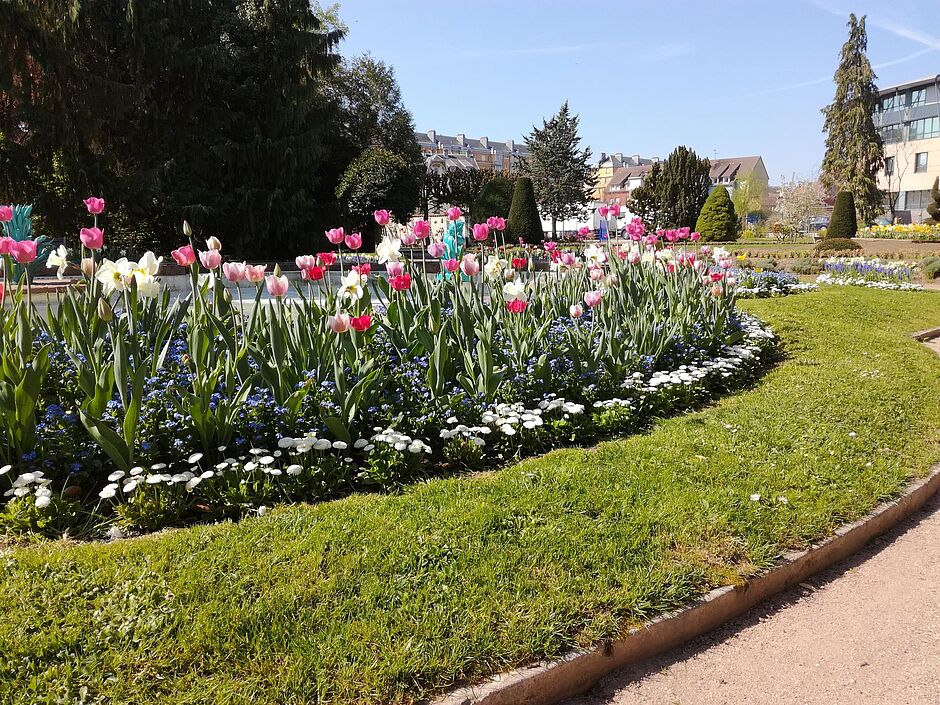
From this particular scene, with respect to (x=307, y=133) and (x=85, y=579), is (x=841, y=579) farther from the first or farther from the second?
(x=307, y=133)

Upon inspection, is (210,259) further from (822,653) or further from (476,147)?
(476,147)

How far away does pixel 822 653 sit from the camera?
8.04ft

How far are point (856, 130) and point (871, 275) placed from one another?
3299cm

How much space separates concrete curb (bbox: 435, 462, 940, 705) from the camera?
81.9 inches

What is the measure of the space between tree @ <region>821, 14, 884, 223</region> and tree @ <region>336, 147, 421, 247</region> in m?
30.3

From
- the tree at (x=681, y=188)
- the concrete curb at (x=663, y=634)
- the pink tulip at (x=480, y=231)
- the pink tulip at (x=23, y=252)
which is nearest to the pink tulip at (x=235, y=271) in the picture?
the pink tulip at (x=23, y=252)

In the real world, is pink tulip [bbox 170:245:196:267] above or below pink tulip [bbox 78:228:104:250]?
below

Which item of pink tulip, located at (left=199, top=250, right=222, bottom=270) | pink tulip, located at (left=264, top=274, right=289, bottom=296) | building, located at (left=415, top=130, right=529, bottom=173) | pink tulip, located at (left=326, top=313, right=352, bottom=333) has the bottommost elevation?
pink tulip, located at (left=326, top=313, right=352, bottom=333)

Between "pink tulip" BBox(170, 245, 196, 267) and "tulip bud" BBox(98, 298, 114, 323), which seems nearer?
"tulip bud" BBox(98, 298, 114, 323)

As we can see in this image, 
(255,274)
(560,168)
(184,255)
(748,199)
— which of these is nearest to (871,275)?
(255,274)

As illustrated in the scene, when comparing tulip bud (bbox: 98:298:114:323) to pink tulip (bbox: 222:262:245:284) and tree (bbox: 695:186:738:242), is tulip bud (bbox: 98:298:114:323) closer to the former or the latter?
pink tulip (bbox: 222:262:245:284)

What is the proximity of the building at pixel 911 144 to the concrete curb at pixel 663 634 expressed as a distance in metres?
51.9

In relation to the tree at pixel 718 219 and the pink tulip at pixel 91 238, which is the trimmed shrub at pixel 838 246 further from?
the pink tulip at pixel 91 238

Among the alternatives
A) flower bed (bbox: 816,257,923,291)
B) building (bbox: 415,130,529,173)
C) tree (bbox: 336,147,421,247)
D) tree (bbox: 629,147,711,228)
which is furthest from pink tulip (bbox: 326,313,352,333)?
building (bbox: 415,130,529,173)
